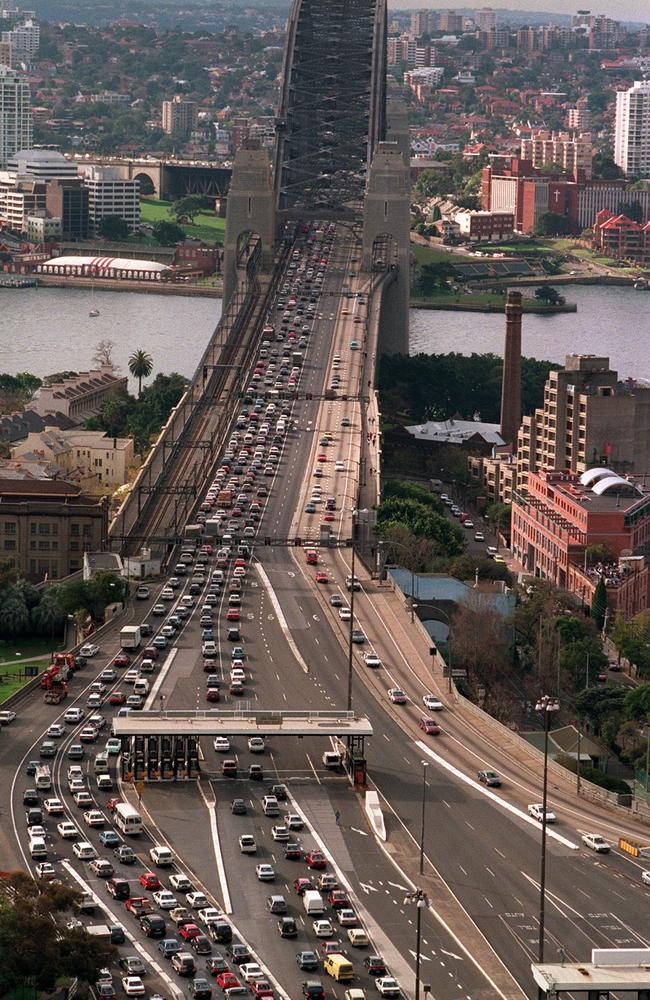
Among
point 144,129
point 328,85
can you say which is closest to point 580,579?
point 328,85

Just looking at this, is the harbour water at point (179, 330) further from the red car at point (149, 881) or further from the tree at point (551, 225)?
the red car at point (149, 881)

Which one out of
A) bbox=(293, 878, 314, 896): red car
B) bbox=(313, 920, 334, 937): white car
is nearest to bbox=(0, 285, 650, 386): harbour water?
bbox=(293, 878, 314, 896): red car

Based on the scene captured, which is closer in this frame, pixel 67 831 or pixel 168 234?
pixel 67 831

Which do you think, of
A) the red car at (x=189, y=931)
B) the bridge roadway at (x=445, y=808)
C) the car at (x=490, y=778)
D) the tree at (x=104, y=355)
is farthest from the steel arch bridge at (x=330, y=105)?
the red car at (x=189, y=931)

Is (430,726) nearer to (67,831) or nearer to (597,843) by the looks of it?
(597,843)

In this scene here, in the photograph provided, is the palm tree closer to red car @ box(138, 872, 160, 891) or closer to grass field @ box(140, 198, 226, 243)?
grass field @ box(140, 198, 226, 243)

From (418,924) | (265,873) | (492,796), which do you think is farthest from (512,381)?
(418,924)
